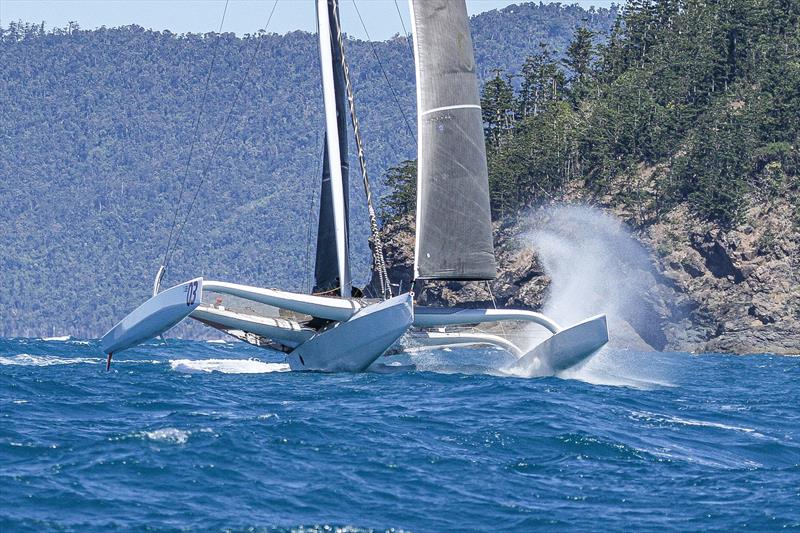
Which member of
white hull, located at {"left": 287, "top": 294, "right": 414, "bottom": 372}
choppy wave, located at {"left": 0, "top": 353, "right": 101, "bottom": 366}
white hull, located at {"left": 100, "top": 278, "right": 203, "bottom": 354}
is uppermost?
white hull, located at {"left": 100, "top": 278, "right": 203, "bottom": 354}

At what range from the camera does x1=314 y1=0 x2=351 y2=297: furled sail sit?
3319 cm

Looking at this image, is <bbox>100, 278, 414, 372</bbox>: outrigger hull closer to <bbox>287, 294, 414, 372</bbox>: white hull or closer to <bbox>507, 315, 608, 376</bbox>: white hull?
<bbox>287, 294, 414, 372</bbox>: white hull

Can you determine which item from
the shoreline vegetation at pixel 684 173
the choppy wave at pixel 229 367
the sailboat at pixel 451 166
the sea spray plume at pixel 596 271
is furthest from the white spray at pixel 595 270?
the sailboat at pixel 451 166

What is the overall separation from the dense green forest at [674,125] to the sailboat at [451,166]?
160ft

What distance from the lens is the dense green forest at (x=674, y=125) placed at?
81.5 m

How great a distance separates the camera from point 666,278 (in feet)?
255

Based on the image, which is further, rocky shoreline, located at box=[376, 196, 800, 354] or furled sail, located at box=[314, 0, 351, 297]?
rocky shoreline, located at box=[376, 196, 800, 354]

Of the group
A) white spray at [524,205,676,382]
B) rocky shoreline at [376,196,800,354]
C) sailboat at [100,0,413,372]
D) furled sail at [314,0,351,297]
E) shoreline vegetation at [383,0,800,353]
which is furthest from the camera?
white spray at [524,205,676,382]

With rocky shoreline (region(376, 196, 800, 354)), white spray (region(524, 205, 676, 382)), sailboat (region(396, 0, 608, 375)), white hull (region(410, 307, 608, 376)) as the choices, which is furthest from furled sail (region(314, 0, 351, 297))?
rocky shoreline (region(376, 196, 800, 354))

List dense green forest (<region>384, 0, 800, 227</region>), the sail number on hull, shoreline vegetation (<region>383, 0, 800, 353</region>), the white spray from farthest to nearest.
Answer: dense green forest (<region>384, 0, 800, 227</region>) < the white spray < shoreline vegetation (<region>383, 0, 800, 353</region>) < the sail number on hull

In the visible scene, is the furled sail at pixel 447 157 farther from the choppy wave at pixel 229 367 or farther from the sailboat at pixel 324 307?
the choppy wave at pixel 229 367

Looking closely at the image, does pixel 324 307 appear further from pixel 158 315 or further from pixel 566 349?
pixel 566 349

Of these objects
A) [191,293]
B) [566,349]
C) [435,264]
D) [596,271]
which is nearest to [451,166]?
[435,264]

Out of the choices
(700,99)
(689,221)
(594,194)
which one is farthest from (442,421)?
(700,99)
